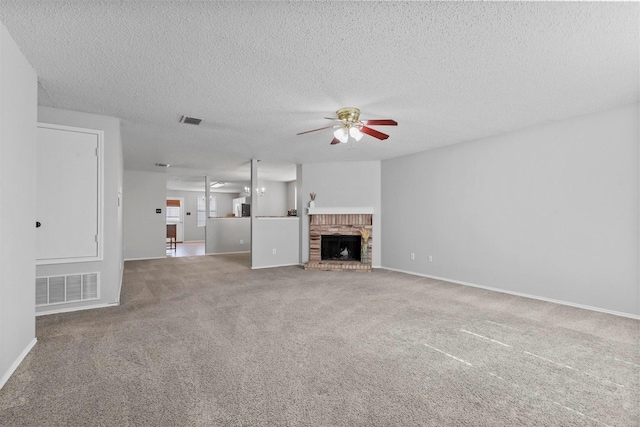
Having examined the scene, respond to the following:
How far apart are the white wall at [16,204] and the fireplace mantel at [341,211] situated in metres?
4.82

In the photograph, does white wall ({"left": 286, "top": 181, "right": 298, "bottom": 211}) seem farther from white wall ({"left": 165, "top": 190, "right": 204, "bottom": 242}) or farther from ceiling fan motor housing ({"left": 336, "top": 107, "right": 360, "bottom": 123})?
ceiling fan motor housing ({"left": 336, "top": 107, "right": 360, "bottom": 123})

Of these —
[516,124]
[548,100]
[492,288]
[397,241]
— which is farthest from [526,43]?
[397,241]

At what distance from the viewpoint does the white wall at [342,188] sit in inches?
268

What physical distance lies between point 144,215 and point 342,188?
17.4 feet

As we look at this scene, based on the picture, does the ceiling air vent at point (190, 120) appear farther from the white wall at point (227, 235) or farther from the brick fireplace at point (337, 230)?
the white wall at point (227, 235)

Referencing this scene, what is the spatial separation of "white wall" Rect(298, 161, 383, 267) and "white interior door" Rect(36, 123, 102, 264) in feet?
13.6

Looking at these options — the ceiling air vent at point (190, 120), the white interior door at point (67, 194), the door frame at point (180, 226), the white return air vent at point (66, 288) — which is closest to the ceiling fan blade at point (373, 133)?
the ceiling air vent at point (190, 120)

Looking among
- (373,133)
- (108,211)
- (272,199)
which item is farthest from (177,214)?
(373,133)

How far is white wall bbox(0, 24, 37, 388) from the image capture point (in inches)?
81.2

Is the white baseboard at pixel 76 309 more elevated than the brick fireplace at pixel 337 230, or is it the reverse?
the brick fireplace at pixel 337 230

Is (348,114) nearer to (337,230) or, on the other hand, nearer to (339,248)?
(337,230)

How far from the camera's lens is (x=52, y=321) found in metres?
3.21

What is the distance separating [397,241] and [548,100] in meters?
3.63

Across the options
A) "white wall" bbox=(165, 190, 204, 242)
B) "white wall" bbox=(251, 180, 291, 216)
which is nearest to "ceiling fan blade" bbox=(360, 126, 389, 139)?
"white wall" bbox=(251, 180, 291, 216)
